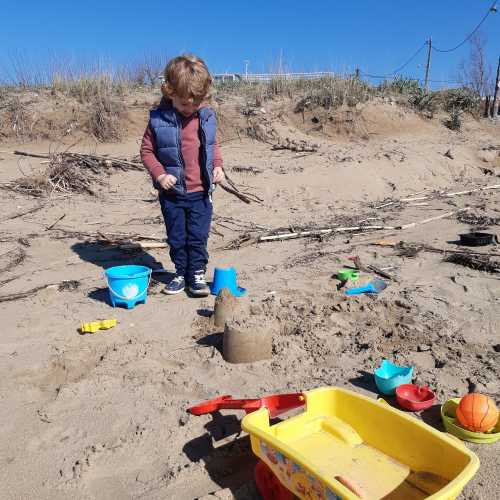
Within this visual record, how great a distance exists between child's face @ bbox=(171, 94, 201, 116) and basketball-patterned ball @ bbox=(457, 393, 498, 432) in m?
2.43

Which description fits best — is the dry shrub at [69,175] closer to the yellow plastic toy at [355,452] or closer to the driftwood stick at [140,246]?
the driftwood stick at [140,246]

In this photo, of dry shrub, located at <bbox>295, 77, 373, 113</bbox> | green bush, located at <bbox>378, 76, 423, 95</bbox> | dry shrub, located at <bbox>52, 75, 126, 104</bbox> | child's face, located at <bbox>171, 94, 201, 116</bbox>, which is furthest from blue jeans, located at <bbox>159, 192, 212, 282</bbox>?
green bush, located at <bbox>378, 76, 423, 95</bbox>

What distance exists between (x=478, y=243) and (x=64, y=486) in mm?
4179

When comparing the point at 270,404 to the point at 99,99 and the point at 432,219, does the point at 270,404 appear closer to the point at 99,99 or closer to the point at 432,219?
the point at 432,219

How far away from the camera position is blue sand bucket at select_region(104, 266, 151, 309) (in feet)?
11.0

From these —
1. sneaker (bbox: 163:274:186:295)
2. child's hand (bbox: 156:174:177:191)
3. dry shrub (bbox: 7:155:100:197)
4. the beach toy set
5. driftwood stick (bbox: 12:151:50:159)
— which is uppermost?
driftwood stick (bbox: 12:151:50:159)

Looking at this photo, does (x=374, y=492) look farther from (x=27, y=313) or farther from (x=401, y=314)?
(x=27, y=313)

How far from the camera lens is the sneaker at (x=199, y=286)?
3.62 m

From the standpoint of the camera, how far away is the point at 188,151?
11.8 feet

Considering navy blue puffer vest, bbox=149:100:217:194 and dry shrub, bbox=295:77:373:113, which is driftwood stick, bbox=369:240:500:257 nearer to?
navy blue puffer vest, bbox=149:100:217:194

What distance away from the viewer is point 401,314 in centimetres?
326

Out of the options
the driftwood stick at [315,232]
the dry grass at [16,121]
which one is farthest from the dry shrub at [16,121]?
the driftwood stick at [315,232]

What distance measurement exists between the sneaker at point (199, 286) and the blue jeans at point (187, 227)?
0.04 meters

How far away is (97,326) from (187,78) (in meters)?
1.65
